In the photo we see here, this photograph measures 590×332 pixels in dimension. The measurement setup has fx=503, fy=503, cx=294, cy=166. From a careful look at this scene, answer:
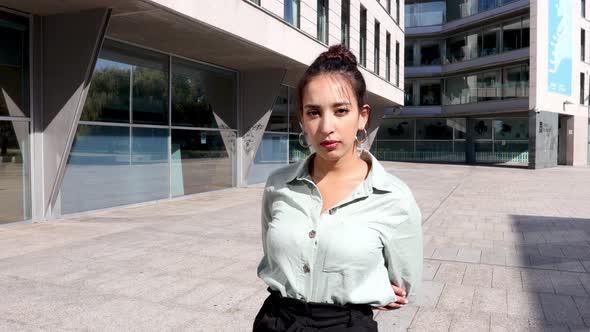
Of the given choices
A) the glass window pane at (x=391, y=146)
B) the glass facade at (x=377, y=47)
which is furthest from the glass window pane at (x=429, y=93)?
the glass facade at (x=377, y=47)

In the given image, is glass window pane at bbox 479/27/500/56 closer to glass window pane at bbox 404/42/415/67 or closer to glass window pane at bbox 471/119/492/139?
glass window pane at bbox 471/119/492/139

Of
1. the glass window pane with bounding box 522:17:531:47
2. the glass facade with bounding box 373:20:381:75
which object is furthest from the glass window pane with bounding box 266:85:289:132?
the glass window pane with bounding box 522:17:531:47

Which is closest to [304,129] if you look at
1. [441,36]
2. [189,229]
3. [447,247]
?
[447,247]

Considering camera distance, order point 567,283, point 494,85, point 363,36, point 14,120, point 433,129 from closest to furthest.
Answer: point 567,283 < point 14,120 < point 363,36 < point 494,85 < point 433,129

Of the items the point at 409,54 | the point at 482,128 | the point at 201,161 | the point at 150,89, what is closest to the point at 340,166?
the point at 150,89

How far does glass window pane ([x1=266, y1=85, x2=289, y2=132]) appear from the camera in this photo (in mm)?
18297

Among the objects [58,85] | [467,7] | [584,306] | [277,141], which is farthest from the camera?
[467,7]

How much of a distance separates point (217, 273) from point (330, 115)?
4575 millimetres

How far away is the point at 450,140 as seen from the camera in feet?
133

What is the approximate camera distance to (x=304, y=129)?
193 cm

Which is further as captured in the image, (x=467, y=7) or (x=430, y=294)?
(x=467, y=7)

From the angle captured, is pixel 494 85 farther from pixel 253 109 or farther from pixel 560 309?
pixel 560 309

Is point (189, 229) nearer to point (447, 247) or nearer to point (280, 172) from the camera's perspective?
point (447, 247)

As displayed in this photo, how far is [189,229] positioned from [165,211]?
2541mm
